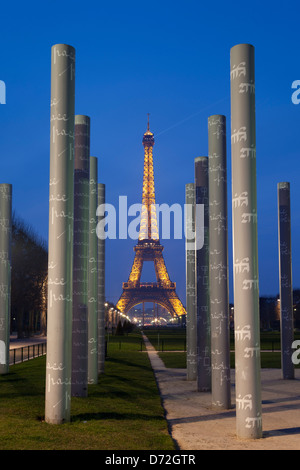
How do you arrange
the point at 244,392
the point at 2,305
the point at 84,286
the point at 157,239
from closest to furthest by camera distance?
the point at 244,392
the point at 84,286
the point at 2,305
the point at 157,239

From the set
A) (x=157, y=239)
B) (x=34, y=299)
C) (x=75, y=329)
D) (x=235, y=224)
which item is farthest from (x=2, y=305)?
(x=157, y=239)

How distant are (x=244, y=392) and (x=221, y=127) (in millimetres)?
7747

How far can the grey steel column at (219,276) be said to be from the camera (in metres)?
14.5

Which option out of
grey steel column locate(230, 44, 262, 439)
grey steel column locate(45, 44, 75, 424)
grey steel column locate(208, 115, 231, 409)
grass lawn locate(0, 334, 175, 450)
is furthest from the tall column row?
grey steel column locate(208, 115, 231, 409)

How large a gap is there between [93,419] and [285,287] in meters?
12.3

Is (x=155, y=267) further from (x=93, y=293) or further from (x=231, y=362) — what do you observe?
(x=93, y=293)

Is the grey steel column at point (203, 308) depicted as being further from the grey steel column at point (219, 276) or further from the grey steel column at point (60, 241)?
the grey steel column at point (60, 241)

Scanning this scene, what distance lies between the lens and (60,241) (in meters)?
12.0

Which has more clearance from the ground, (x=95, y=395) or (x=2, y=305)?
(x=2, y=305)

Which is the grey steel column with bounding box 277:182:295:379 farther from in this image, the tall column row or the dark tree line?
the dark tree line

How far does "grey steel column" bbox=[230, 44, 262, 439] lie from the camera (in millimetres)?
10773

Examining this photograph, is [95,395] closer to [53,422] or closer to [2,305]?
[53,422]

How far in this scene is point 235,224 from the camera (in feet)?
36.6
